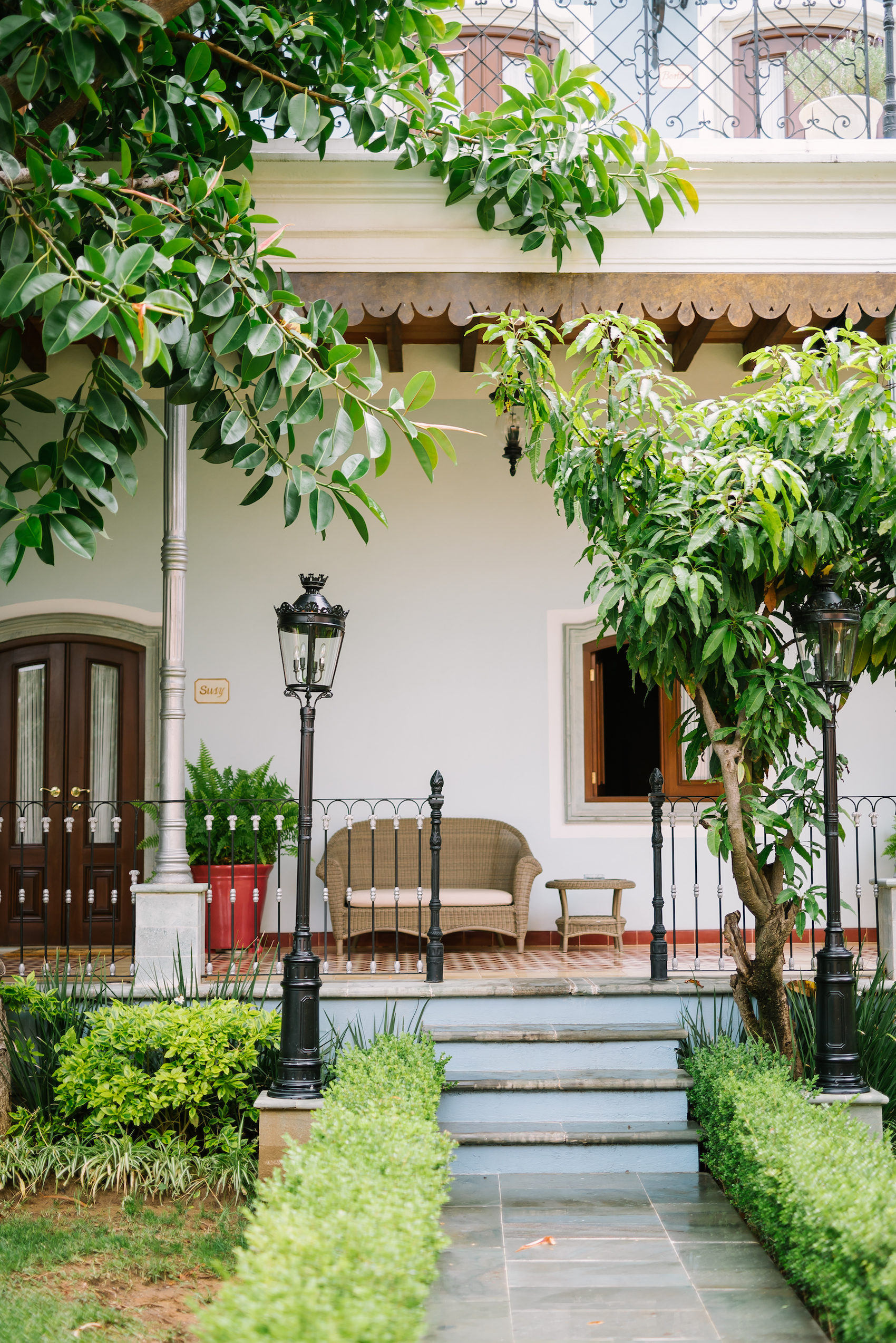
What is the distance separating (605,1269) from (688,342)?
5.39 metres

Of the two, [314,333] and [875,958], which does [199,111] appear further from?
[875,958]

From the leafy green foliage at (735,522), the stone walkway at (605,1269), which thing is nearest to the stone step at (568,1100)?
the stone walkway at (605,1269)

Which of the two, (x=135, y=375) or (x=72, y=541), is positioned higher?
(x=135, y=375)

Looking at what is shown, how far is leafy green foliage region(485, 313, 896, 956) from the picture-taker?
418cm

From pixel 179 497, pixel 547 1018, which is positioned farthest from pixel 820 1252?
pixel 179 497

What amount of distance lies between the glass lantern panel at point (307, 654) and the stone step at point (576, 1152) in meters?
2.13

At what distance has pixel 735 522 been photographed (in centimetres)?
416

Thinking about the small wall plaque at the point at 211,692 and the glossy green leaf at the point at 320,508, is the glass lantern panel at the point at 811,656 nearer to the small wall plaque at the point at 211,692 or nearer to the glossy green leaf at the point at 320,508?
the glossy green leaf at the point at 320,508

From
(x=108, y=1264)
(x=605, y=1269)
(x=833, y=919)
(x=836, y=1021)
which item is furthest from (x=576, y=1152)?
(x=108, y=1264)

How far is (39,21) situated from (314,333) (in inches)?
54.2

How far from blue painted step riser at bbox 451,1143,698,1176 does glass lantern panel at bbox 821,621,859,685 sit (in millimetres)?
2200

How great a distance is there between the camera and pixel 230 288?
13.9ft

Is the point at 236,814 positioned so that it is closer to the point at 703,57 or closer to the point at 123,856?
the point at 123,856

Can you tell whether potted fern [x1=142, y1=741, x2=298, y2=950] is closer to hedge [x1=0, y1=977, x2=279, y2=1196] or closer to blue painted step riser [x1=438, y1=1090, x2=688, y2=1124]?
hedge [x1=0, y1=977, x2=279, y2=1196]
